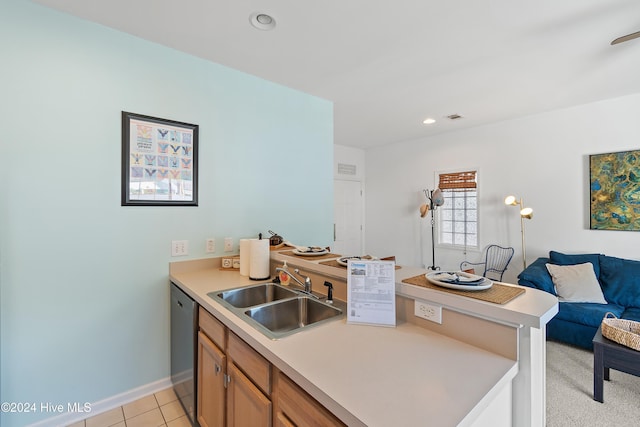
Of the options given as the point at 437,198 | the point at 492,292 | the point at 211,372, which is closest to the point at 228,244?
the point at 211,372

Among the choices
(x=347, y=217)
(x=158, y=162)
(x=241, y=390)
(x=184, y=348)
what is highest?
(x=158, y=162)

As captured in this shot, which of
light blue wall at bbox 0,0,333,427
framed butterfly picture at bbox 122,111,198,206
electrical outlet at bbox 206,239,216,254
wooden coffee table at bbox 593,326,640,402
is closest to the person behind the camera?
light blue wall at bbox 0,0,333,427

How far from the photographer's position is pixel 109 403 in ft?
6.39

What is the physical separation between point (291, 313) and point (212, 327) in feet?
1.43

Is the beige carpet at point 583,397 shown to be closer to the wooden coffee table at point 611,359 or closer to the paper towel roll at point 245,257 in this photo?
the wooden coffee table at point 611,359

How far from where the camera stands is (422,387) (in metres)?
0.87

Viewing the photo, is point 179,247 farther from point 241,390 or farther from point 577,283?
point 577,283

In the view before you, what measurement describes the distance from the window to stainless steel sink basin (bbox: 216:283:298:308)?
3590mm

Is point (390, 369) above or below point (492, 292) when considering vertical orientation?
below

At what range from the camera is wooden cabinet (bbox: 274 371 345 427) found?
2.83 feet

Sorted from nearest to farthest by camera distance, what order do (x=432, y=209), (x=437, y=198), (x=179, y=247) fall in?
(x=179, y=247)
(x=437, y=198)
(x=432, y=209)

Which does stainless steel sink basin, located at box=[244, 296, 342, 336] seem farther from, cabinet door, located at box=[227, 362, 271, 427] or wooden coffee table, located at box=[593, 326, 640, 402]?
wooden coffee table, located at box=[593, 326, 640, 402]

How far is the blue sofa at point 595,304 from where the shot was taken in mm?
2680

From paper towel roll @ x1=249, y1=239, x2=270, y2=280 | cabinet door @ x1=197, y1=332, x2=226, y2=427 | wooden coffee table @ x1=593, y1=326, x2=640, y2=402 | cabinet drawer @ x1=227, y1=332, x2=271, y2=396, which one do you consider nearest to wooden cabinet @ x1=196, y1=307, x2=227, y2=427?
cabinet door @ x1=197, y1=332, x2=226, y2=427
